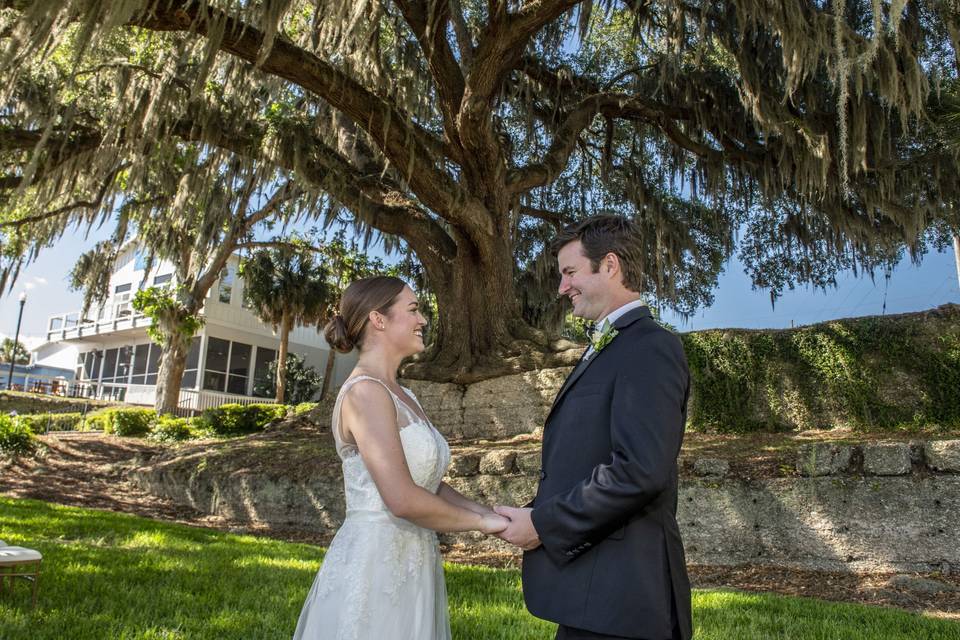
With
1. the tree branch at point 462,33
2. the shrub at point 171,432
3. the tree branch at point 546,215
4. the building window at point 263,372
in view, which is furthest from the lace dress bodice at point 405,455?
the building window at point 263,372

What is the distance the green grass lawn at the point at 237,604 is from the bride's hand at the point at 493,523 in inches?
74.4

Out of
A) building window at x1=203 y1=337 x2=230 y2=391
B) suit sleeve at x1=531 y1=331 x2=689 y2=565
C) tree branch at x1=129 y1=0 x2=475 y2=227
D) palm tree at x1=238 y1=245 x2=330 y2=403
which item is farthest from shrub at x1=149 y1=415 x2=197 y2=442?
suit sleeve at x1=531 y1=331 x2=689 y2=565

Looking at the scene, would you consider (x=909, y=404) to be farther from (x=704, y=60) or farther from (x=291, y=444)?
(x=291, y=444)

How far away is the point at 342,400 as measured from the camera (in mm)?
2186

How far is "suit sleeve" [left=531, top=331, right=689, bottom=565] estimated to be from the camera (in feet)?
5.11

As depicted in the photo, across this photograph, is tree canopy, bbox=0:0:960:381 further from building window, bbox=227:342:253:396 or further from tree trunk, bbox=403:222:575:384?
building window, bbox=227:342:253:396

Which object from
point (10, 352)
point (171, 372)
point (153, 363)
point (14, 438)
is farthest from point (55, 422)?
point (10, 352)

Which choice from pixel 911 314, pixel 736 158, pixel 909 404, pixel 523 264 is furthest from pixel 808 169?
pixel 523 264

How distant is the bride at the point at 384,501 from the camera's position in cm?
201

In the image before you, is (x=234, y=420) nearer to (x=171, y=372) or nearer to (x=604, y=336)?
(x=171, y=372)

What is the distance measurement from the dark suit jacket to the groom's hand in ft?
0.10

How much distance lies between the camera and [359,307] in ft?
7.69

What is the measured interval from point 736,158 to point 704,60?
1682mm

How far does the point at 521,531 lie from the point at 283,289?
72.1 ft
